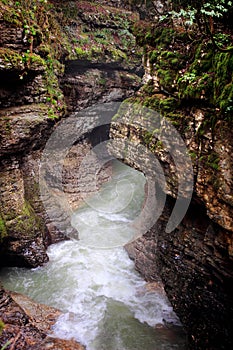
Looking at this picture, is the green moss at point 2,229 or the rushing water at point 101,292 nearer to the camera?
the rushing water at point 101,292

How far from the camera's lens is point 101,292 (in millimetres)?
8609

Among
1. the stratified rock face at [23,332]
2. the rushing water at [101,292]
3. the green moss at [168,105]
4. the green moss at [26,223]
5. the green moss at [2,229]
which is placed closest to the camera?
the stratified rock face at [23,332]

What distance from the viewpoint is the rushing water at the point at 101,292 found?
269 inches

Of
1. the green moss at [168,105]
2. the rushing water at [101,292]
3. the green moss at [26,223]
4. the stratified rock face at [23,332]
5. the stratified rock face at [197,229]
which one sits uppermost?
the green moss at [168,105]

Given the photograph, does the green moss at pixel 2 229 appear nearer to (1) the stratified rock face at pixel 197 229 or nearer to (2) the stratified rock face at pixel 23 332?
(2) the stratified rock face at pixel 23 332

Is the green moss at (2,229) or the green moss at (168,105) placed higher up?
the green moss at (168,105)

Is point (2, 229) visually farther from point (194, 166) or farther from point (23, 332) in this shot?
point (194, 166)

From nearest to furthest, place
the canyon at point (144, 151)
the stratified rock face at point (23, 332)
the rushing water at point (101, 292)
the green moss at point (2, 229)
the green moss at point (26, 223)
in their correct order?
the canyon at point (144, 151)
the stratified rock face at point (23, 332)
the rushing water at point (101, 292)
the green moss at point (2, 229)
the green moss at point (26, 223)

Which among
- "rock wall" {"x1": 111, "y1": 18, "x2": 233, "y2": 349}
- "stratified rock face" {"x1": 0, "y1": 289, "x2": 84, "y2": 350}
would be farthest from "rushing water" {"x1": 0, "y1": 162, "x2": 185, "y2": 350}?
"rock wall" {"x1": 111, "y1": 18, "x2": 233, "y2": 349}

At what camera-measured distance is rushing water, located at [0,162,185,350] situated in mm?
6836

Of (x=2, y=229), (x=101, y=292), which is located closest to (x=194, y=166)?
(x=101, y=292)

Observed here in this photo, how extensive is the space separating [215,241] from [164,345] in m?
3.39

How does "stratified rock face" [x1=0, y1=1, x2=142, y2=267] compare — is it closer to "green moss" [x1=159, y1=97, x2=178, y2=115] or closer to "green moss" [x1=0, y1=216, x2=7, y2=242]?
"green moss" [x1=0, y1=216, x2=7, y2=242]

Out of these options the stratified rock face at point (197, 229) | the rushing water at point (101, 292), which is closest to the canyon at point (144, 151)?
the stratified rock face at point (197, 229)
